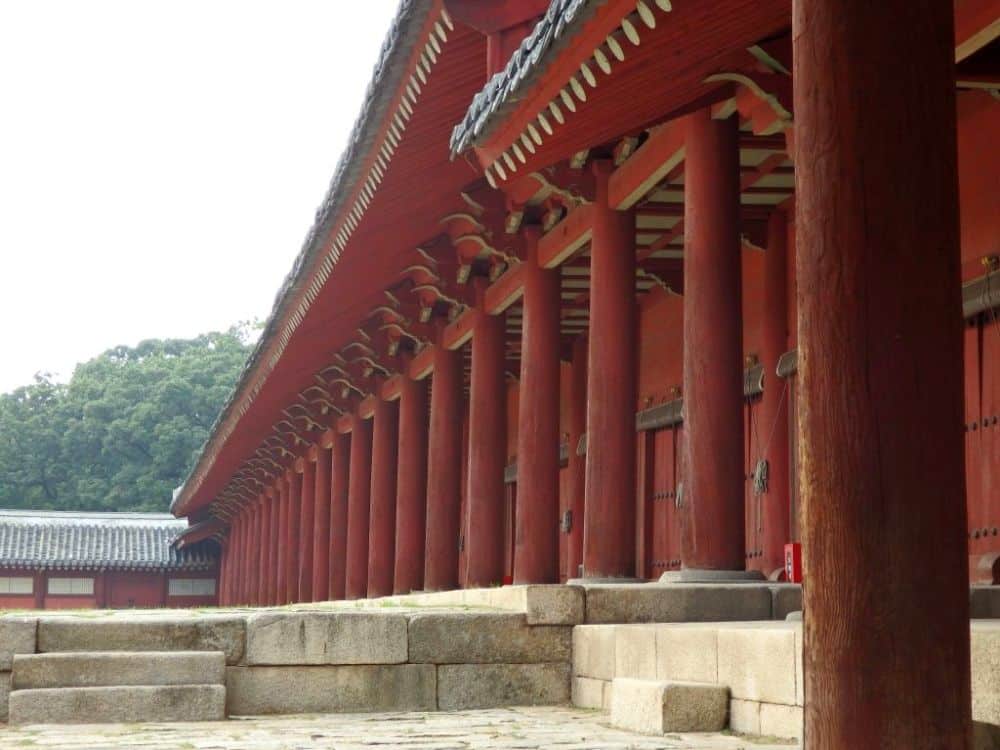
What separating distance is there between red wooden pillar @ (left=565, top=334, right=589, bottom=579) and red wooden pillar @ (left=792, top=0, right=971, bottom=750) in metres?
14.6

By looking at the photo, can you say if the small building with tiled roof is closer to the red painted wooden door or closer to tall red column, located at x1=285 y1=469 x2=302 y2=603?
tall red column, located at x1=285 y1=469 x2=302 y2=603

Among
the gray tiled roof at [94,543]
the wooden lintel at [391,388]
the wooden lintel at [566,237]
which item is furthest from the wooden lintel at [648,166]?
the gray tiled roof at [94,543]

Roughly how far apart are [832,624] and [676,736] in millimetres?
3528

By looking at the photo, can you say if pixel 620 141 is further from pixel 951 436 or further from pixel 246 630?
pixel 951 436

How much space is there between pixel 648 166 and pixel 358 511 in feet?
47.3

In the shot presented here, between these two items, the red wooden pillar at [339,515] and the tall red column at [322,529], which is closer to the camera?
the red wooden pillar at [339,515]

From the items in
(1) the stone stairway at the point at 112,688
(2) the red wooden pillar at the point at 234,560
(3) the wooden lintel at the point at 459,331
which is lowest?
(1) the stone stairway at the point at 112,688

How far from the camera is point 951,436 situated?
13.7 feet

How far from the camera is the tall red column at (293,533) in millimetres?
32469

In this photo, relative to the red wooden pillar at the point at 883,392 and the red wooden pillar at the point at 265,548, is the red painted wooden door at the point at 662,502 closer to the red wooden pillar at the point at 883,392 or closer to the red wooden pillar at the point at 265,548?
the red wooden pillar at the point at 883,392

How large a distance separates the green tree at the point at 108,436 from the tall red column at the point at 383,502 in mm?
47787

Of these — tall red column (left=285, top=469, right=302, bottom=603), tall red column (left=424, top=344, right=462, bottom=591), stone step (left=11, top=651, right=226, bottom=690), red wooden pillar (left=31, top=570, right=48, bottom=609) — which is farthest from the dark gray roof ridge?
stone step (left=11, top=651, right=226, bottom=690)

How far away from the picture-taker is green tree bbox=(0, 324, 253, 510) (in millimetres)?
69625

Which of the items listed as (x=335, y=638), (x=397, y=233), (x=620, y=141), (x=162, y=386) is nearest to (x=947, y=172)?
(x=335, y=638)
